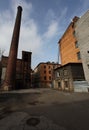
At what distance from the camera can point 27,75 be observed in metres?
39.7

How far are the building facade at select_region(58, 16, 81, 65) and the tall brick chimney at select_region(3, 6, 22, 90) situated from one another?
14427mm

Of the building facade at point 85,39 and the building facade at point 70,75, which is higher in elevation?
the building facade at point 85,39

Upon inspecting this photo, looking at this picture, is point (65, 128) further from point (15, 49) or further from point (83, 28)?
point (15, 49)

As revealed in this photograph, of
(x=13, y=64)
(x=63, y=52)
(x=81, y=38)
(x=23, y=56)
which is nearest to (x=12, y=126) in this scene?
(x=81, y=38)

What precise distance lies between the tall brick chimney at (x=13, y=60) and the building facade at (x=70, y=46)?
14.4 metres

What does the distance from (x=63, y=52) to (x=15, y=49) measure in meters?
14.7

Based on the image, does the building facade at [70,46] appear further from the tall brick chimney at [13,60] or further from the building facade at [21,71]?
the building facade at [21,71]

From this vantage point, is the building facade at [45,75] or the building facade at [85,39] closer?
the building facade at [85,39]

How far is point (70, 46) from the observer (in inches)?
1164

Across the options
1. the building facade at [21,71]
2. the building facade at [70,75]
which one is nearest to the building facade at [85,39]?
the building facade at [70,75]

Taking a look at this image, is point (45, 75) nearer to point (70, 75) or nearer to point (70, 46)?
point (70, 46)

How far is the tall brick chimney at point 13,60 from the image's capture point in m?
25.9

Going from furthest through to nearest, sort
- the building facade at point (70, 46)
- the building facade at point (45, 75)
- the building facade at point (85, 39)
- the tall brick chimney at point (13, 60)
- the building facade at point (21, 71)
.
Result: the building facade at point (45, 75)
the building facade at point (21, 71)
the building facade at point (70, 46)
the tall brick chimney at point (13, 60)
the building facade at point (85, 39)

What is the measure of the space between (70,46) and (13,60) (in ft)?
52.8
